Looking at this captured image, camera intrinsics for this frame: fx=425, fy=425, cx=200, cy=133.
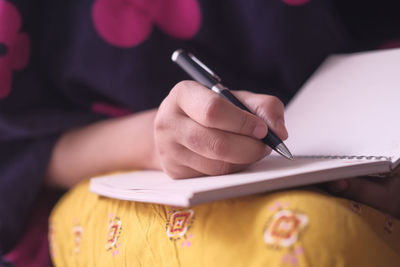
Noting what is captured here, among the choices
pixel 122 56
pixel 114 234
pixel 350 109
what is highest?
pixel 350 109

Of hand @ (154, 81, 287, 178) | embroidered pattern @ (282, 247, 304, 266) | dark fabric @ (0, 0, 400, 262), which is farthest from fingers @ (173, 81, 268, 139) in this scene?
dark fabric @ (0, 0, 400, 262)

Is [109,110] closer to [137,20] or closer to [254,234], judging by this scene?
[137,20]

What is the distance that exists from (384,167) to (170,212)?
186mm

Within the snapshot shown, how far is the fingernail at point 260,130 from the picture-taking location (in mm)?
363

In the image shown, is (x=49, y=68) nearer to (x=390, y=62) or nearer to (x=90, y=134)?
(x=90, y=134)

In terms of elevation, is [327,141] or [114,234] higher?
[327,141]

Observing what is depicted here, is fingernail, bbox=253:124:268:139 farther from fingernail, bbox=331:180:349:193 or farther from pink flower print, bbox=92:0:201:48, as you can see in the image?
pink flower print, bbox=92:0:201:48

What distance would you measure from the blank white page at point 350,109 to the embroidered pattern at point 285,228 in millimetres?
101

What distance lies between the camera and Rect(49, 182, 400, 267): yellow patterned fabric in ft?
0.98

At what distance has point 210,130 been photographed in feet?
1.21

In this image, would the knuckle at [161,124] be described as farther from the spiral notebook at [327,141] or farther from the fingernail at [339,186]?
the fingernail at [339,186]

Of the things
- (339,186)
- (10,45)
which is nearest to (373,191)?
(339,186)

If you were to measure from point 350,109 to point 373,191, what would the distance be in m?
0.10

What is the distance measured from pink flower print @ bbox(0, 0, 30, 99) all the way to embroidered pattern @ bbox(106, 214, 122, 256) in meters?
0.28
